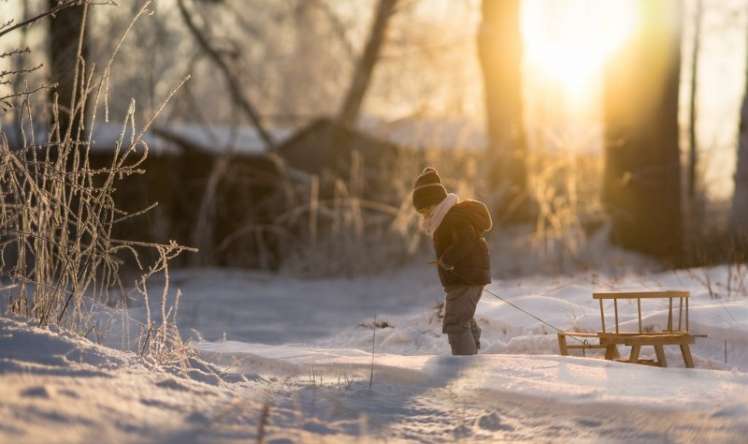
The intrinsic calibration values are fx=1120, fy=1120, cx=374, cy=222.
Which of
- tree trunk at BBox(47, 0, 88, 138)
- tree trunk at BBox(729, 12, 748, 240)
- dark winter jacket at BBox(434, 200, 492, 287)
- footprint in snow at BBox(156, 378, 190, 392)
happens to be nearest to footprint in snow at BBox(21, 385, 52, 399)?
footprint in snow at BBox(156, 378, 190, 392)

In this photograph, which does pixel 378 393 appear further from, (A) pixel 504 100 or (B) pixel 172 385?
(A) pixel 504 100

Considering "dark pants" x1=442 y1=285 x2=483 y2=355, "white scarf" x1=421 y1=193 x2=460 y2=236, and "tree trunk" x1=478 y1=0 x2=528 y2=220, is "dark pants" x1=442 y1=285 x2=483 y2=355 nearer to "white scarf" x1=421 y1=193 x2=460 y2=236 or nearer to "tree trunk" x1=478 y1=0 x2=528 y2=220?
"white scarf" x1=421 y1=193 x2=460 y2=236

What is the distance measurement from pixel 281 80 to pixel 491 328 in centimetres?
3399

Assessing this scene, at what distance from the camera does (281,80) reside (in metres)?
41.4

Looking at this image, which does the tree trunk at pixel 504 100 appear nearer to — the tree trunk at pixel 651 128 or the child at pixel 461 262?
the tree trunk at pixel 651 128

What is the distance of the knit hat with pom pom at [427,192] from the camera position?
23.5 feet

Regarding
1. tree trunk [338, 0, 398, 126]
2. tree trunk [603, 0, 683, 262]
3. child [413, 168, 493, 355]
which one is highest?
tree trunk [338, 0, 398, 126]

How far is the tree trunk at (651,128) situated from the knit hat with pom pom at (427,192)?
708 centimetres

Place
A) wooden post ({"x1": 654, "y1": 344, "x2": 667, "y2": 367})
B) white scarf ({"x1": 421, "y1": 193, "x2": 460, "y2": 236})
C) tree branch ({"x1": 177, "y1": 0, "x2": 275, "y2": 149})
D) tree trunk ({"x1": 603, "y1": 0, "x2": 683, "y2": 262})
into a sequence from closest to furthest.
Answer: wooden post ({"x1": 654, "y1": 344, "x2": 667, "y2": 367}), white scarf ({"x1": 421, "y1": 193, "x2": 460, "y2": 236}), tree trunk ({"x1": 603, "y1": 0, "x2": 683, "y2": 262}), tree branch ({"x1": 177, "y1": 0, "x2": 275, "y2": 149})

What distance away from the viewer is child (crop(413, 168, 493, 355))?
687 cm

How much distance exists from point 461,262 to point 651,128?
7544 millimetres

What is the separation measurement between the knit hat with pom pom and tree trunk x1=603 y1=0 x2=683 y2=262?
23.2 ft

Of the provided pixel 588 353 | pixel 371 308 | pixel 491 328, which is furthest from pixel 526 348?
pixel 371 308

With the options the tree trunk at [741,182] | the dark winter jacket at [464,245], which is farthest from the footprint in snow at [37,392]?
the tree trunk at [741,182]
